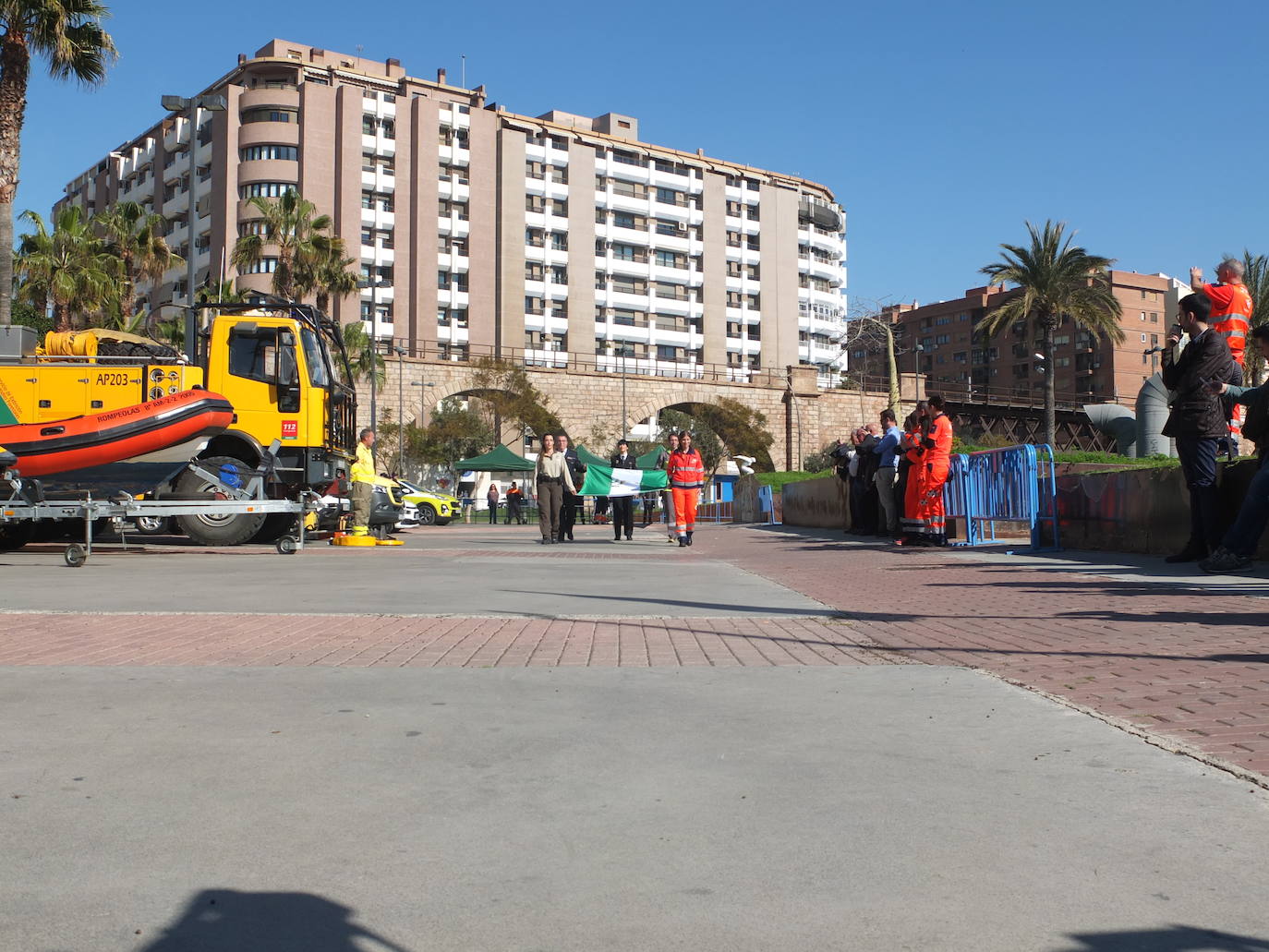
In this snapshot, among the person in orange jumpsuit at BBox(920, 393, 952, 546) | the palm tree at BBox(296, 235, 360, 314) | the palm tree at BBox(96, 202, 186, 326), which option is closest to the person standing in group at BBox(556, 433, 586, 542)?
the person in orange jumpsuit at BBox(920, 393, 952, 546)

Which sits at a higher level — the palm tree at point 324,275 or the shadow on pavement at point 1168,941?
the palm tree at point 324,275

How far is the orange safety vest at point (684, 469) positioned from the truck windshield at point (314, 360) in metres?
5.48

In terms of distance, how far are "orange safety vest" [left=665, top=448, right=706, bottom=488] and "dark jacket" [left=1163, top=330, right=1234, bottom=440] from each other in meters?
9.49

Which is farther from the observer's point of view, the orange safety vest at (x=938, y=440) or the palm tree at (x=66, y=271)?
the palm tree at (x=66, y=271)

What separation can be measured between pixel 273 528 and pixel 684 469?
6.40 meters

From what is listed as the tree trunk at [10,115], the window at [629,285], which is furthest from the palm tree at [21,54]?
the window at [629,285]

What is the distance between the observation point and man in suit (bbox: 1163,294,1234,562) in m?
9.76

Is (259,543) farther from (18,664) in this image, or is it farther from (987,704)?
(987,704)

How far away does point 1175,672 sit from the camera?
17.0 ft

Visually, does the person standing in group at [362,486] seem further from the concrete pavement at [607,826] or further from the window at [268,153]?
the window at [268,153]

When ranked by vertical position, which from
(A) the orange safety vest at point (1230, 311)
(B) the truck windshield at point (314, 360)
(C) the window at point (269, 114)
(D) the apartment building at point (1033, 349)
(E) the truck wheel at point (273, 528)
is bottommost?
(E) the truck wheel at point (273, 528)

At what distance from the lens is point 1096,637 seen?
6.39 m

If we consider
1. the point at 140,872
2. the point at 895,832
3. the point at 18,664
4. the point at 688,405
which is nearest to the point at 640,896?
the point at 895,832

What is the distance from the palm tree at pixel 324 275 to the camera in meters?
46.8
